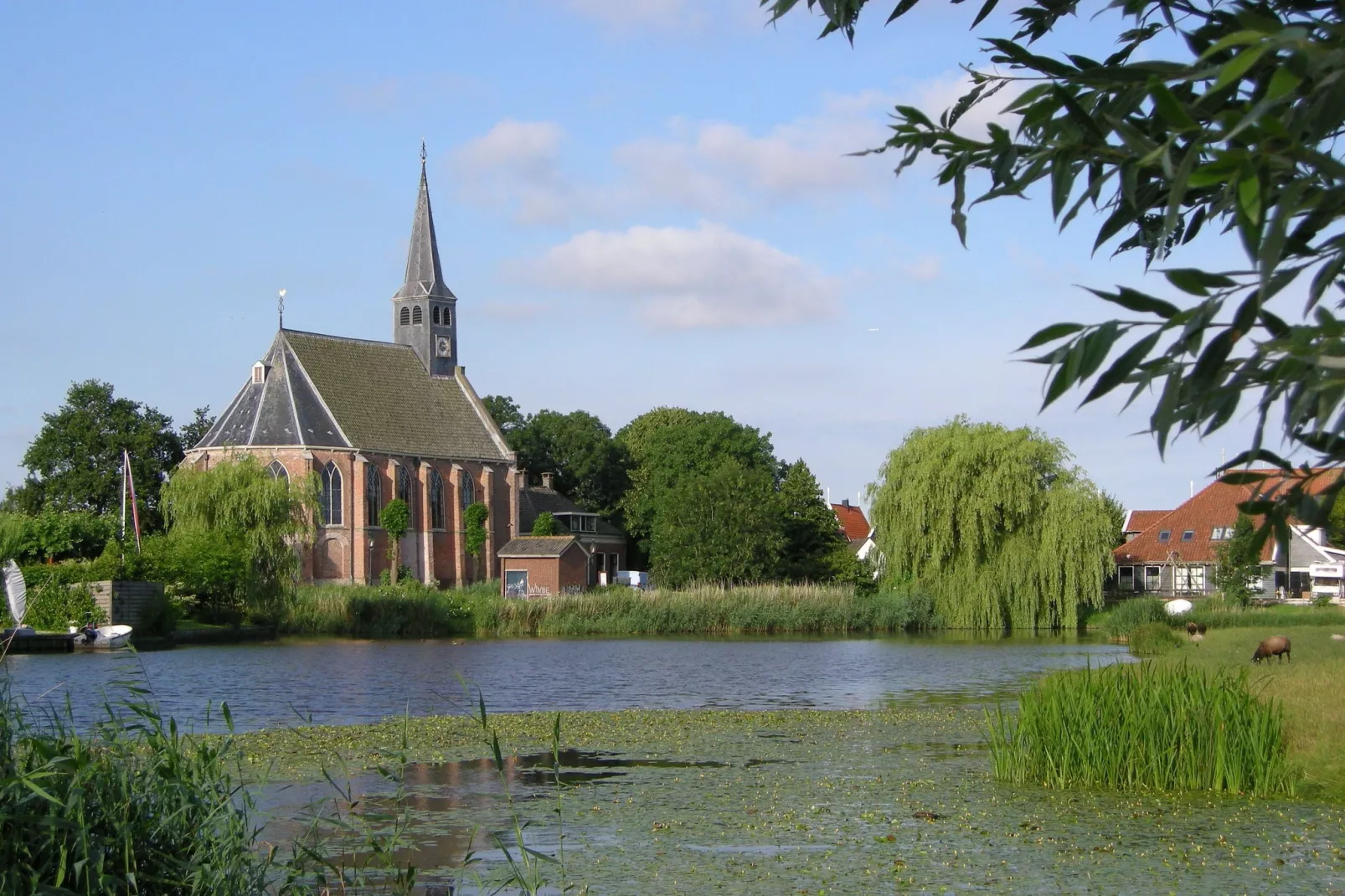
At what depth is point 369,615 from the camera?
41.8 meters

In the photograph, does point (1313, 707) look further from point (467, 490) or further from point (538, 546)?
point (467, 490)

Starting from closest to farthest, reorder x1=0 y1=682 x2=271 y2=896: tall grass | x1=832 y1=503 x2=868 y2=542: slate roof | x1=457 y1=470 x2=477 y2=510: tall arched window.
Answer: x1=0 y1=682 x2=271 y2=896: tall grass < x1=457 y1=470 x2=477 y2=510: tall arched window < x1=832 y1=503 x2=868 y2=542: slate roof

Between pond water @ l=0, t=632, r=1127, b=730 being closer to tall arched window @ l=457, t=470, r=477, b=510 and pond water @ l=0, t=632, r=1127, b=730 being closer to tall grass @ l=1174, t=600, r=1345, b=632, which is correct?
tall grass @ l=1174, t=600, r=1345, b=632

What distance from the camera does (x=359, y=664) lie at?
97.5 ft

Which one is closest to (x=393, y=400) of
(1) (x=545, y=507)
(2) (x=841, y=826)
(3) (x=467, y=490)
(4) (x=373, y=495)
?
(3) (x=467, y=490)

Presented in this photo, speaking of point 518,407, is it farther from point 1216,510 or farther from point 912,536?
point 912,536

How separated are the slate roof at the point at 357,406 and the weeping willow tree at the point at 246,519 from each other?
16.2m

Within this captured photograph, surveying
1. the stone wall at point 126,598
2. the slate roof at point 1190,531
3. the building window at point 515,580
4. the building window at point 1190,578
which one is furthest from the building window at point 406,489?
the building window at point 1190,578

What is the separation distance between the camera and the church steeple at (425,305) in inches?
2798

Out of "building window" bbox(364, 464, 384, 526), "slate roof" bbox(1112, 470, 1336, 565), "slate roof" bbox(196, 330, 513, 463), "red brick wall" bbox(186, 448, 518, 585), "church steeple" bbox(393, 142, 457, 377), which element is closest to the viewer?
"red brick wall" bbox(186, 448, 518, 585)

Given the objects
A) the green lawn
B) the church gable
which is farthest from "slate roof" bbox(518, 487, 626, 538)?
the green lawn

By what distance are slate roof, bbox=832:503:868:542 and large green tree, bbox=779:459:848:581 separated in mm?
29037

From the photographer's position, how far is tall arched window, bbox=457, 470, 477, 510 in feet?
219

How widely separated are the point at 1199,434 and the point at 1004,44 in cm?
129
